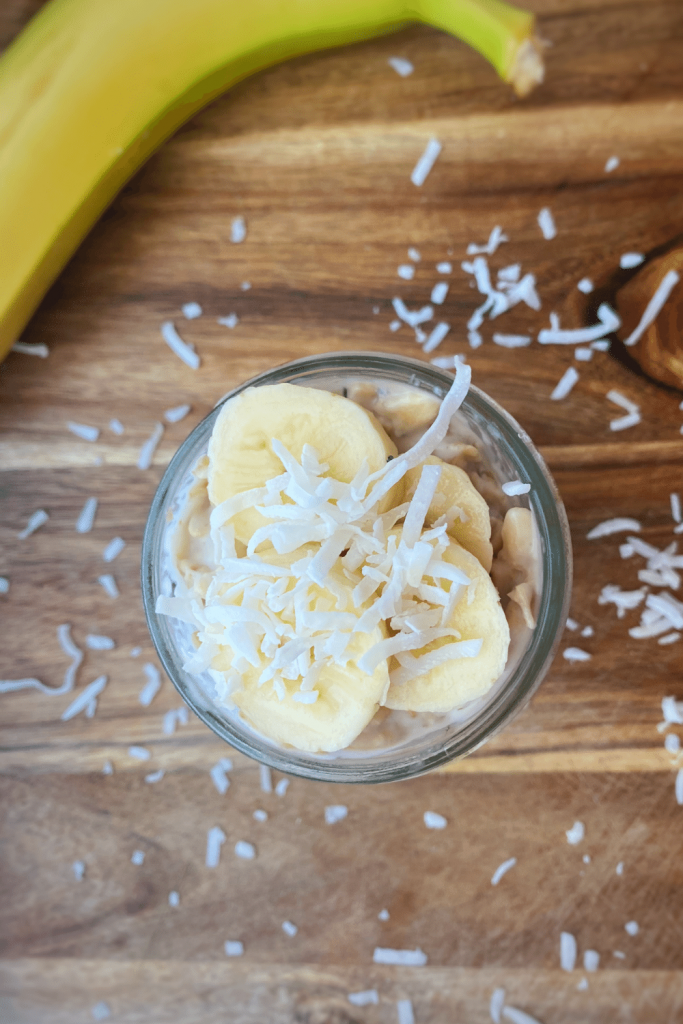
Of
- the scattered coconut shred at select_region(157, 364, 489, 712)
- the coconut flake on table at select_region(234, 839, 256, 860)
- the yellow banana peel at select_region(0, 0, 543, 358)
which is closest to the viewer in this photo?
the scattered coconut shred at select_region(157, 364, 489, 712)

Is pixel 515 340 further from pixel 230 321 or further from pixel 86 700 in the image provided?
pixel 86 700

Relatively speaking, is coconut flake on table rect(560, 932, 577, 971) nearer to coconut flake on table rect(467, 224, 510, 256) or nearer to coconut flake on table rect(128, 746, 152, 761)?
coconut flake on table rect(128, 746, 152, 761)

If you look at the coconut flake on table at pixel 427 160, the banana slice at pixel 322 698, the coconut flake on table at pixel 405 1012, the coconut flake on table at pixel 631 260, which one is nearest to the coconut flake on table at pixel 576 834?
the coconut flake on table at pixel 405 1012

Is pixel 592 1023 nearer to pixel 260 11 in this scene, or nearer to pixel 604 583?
pixel 604 583

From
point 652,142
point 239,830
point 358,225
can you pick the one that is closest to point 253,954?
point 239,830

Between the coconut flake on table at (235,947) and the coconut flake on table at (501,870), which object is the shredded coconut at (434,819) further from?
the coconut flake on table at (235,947)

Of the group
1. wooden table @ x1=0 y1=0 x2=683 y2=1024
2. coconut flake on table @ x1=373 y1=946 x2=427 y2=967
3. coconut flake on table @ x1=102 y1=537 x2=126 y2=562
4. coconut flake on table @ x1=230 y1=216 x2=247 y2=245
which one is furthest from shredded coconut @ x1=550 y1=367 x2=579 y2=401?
coconut flake on table @ x1=373 y1=946 x2=427 y2=967
